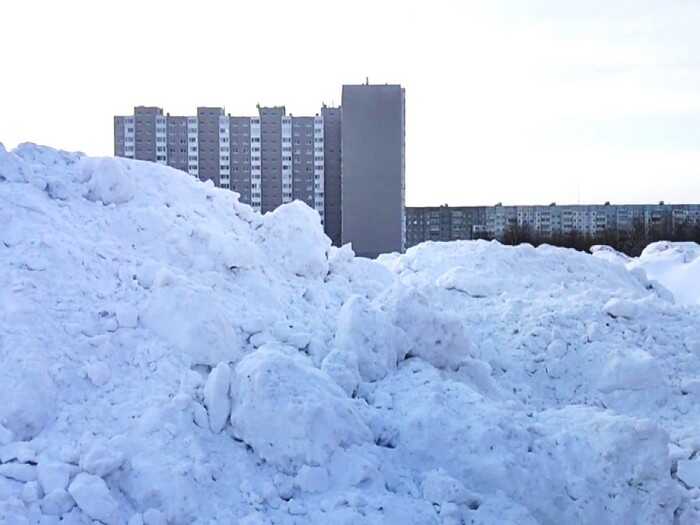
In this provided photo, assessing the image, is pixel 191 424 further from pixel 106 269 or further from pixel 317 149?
pixel 317 149

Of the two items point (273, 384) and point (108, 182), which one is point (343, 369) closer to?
point (273, 384)

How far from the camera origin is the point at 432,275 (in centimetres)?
938

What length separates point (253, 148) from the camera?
2716 centimetres

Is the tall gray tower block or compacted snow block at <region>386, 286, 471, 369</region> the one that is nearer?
compacted snow block at <region>386, 286, 471, 369</region>

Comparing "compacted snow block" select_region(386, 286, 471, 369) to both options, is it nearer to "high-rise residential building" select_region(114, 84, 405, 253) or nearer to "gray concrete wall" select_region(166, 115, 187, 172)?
"high-rise residential building" select_region(114, 84, 405, 253)

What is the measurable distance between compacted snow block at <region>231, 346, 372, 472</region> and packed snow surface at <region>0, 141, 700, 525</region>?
0.01m

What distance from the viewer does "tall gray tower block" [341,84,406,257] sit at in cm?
2381

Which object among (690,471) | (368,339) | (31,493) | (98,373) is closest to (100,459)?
(31,493)

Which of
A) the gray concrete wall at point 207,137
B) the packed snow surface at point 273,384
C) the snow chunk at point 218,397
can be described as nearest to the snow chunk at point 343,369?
the packed snow surface at point 273,384

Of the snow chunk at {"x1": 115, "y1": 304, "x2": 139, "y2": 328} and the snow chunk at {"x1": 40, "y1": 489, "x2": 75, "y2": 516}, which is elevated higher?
the snow chunk at {"x1": 115, "y1": 304, "x2": 139, "y2": 328}

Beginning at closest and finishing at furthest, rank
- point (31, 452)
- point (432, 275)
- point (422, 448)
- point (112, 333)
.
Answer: point (31, 452) → point (422, 448) → point (112, 333) → point (432, 275)

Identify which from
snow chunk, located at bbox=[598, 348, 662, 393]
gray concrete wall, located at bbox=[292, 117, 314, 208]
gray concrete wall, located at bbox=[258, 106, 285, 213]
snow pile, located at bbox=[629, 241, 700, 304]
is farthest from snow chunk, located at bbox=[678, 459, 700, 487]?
gray concrete wall, located at bbox=[258, 106, 285, 213]

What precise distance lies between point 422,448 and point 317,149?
22.8m

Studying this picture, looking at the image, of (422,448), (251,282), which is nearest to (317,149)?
(251,282)
